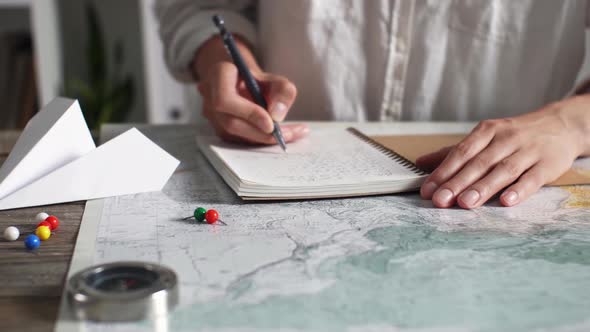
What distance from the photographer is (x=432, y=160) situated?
36.2 inches

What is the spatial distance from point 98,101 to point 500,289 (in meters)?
2.72

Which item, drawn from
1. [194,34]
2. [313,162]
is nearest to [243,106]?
[313,162]

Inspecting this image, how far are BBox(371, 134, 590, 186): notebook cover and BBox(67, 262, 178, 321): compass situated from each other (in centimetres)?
55

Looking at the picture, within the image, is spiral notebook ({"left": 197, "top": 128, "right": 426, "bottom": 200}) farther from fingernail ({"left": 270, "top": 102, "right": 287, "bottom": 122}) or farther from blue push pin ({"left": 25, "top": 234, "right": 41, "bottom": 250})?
blue push pin ({"left": 25, "top": 234, "right": 41, "bottom": 250})

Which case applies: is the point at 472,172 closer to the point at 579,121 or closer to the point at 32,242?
the point at 579,121

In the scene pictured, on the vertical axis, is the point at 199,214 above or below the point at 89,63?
above

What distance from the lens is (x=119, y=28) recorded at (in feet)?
10.6

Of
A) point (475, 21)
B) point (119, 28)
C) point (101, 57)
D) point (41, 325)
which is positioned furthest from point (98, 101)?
point (41, 325)

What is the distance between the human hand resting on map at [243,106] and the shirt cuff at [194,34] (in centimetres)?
17

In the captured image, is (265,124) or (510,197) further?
(265,124)

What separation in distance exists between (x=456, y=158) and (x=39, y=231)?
0.53 meters

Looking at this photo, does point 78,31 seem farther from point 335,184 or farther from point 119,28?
point 335,184

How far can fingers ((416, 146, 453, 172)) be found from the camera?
912mm

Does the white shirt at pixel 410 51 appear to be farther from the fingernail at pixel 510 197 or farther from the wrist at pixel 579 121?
the fingernail at pixel 510 197
